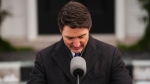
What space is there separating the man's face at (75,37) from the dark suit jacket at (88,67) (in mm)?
170

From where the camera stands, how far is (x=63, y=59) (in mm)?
3092

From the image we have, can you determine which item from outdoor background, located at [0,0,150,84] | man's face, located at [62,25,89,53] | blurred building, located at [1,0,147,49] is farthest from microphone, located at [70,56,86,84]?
blurred building, located at [1,0,147,49]

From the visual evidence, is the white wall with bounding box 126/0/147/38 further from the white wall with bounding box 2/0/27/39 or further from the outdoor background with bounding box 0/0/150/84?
the white wall with bounding box 2/0/27/39

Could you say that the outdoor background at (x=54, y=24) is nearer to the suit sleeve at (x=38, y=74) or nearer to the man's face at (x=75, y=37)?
the suit sleeve at (x=38, y=74)

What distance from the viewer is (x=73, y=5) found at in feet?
9.39

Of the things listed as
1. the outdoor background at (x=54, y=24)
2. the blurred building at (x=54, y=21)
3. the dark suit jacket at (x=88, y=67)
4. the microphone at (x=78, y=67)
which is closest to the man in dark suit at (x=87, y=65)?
the dark suit jacket at (x=88, y=67)

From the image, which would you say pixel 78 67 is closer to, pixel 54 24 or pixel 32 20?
pixel 32 20

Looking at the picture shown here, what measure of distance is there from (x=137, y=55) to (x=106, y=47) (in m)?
4.83

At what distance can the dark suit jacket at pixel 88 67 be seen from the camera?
3020 millimetres

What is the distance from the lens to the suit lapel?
3.05 meters

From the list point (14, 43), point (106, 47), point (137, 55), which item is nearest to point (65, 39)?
point (106, 47)

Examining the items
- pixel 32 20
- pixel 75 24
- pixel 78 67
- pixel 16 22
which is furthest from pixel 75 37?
pixel 16 22

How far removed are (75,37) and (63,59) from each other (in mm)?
297

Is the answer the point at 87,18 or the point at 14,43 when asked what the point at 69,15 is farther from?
the point at 14,43
